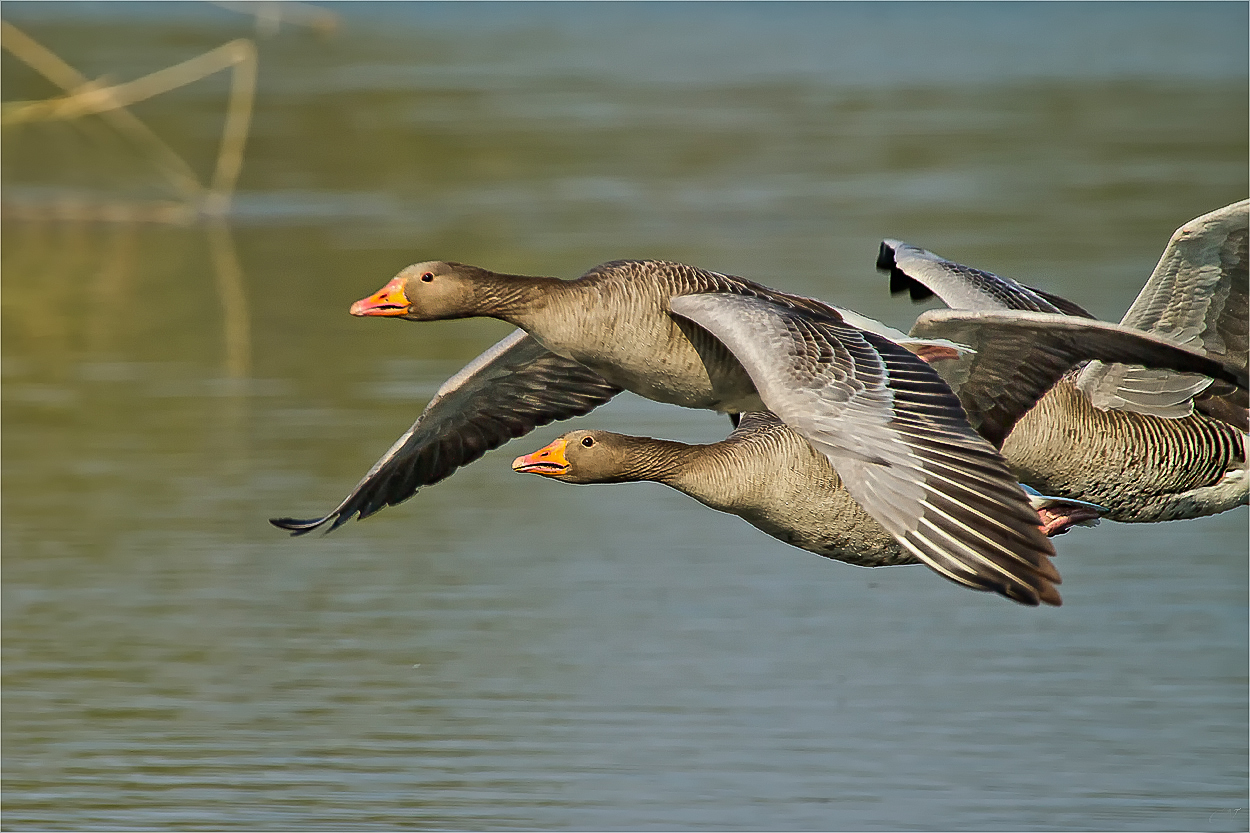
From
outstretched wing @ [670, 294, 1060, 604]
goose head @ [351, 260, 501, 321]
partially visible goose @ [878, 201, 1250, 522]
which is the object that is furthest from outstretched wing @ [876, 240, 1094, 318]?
goose head @ [351, 260, 501, 321]

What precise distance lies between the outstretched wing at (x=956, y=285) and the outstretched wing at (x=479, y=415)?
2.00m

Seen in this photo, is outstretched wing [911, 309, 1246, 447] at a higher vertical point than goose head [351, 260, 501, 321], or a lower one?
lower

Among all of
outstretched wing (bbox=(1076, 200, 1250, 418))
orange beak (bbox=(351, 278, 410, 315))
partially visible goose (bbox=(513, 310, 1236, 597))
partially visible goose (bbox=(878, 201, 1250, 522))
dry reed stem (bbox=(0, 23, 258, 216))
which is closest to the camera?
partially visible goose (bbox=(513, 310, 1236, 597))

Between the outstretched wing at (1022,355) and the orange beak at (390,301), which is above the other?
the orange beak at (390,301)

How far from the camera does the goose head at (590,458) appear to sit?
464 inches

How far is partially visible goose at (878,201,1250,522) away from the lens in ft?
38.1

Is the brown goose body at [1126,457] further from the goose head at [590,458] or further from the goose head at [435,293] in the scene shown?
the goose head at [435,293]

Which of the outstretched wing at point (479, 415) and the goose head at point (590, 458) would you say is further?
the outstretched wing at point (479, 415)

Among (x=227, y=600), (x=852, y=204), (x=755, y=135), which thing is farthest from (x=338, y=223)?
(x=227, y=600)

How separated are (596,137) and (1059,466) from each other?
2735 centimetres

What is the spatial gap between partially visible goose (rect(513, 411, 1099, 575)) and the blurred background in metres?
1.91

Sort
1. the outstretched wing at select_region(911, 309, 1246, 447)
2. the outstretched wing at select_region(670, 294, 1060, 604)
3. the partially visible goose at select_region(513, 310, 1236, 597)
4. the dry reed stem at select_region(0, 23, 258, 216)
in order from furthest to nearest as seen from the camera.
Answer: the dry reed stem at select_region(0, 23, 258, 216), the partially visible goose at select_region(513, 310, 1236, 597), the outstretched wing at select_region(911, 309, 1246, 447), the outstretched wing at select_region(670, 294, 1060, 604)

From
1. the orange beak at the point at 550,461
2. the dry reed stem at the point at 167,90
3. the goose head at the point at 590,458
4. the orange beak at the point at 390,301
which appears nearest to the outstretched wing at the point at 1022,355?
the goose head at the point at 590,458

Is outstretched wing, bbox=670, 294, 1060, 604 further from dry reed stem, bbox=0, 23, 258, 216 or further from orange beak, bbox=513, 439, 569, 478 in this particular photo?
dry reed stem, bbox=0, 23, 258, 216
